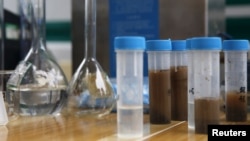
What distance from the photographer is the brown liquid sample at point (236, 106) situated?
79 centimetres

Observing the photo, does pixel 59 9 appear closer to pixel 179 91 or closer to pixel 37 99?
pixel 37 99

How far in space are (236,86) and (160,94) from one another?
0.16 metres

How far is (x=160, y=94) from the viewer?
76 centimetres

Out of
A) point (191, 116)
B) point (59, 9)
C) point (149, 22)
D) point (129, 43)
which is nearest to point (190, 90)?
point (191, 116)

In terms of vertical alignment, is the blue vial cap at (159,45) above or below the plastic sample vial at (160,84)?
above

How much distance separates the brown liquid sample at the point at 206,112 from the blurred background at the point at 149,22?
308mm

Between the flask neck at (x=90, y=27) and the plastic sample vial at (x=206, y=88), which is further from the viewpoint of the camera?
the flask neck at (x=90, y=27)

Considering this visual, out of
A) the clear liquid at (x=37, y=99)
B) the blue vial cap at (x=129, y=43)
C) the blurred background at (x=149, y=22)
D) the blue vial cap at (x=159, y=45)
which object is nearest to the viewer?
the blue vial cap at (x=129, y=43)

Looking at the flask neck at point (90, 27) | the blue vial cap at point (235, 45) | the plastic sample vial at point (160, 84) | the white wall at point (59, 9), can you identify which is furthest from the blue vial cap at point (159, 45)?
the white wall at point (59, 9)

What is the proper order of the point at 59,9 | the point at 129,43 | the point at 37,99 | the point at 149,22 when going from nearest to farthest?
1. the point at 129,43
2. the point at 37,99
3. the point at 149,22
4. the point at 59,9

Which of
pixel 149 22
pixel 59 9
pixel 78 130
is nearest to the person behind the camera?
pixel 78 130

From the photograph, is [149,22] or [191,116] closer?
[191,116]

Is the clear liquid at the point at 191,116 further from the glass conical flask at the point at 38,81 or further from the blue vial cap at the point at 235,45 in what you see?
the glass conical flask at the point at 38,81

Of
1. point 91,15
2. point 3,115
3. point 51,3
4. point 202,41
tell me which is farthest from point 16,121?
point 51,3
